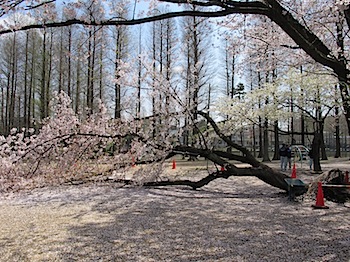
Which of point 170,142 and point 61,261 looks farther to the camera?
point 170,142

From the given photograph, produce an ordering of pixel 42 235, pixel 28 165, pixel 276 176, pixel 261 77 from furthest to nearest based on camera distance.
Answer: pixel 261 77 → pixel 276 176 → pixel 28 165 → pixel 42 235

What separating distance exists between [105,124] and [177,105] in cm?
190

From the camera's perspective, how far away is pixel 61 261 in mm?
3680

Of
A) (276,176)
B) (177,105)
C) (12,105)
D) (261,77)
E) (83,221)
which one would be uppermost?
(261,77)

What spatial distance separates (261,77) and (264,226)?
19827 mm

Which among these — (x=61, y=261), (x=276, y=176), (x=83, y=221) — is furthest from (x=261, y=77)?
(x=61, y=261)

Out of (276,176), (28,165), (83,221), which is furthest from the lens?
(276,176)

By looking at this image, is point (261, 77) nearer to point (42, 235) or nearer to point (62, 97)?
point (62, 97)

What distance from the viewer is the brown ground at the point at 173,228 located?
3.90m

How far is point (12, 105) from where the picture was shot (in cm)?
2364

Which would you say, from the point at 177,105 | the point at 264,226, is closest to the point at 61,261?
the point at 264,226

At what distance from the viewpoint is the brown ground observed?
3.90 meters

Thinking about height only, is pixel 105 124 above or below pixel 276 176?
above

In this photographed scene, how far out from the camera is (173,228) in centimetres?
521
